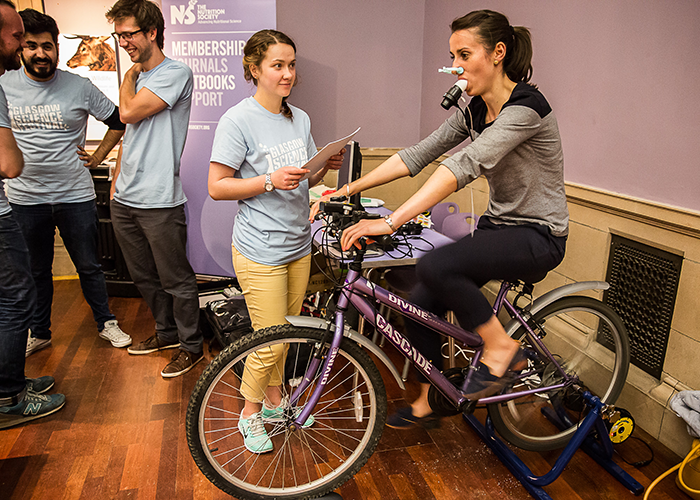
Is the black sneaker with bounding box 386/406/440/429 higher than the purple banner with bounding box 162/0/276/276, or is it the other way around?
the purple banner with bounding box 162/0/276/276

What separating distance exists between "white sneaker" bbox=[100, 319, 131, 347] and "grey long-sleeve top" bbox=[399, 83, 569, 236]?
2.05 meters

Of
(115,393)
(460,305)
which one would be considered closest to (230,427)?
(115,393)

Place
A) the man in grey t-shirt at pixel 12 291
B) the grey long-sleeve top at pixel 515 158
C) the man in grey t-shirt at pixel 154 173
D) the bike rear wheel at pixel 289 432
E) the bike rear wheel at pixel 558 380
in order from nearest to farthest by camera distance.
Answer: the grey long-sleeve top at pixel 515 158 → the bike rear wheel at pixel 289 432 → the man in grey t-shirt at pixel 12 291 → the bike rear wheel at pixel 558 380 → the man in grey t-shirt at pixel 154 173

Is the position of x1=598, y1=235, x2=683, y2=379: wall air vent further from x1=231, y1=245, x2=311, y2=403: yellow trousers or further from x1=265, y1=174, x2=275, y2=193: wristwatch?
x1=265, y1=174, x2=275, y2=193: wristwatch

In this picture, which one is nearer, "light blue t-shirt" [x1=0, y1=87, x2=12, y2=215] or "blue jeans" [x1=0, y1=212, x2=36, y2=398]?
"light blue t-shirt" [x1=0, y1=87, x2=12, y2=215]

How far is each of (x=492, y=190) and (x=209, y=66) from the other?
2552 millimetres

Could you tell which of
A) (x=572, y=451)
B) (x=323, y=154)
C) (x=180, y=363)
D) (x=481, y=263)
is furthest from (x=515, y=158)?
(x=180, y=363)

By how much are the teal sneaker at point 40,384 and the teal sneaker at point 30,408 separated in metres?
0.09

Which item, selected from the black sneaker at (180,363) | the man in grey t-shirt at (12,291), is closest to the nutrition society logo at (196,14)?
the man in grey t-shirt at (12,291)

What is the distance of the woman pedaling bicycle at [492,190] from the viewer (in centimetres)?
145

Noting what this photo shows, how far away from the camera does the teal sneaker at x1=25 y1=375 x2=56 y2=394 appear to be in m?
2.43

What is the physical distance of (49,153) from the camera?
8.64 ft

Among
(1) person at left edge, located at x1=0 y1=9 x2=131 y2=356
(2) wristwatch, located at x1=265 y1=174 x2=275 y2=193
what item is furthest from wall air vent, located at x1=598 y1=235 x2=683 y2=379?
(1) person at left edge, located at x1=0 y1=9 x2=131 y2=356

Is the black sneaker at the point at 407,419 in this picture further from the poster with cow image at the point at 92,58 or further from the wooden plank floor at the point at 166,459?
the poster with cow image at the point at 92,58
